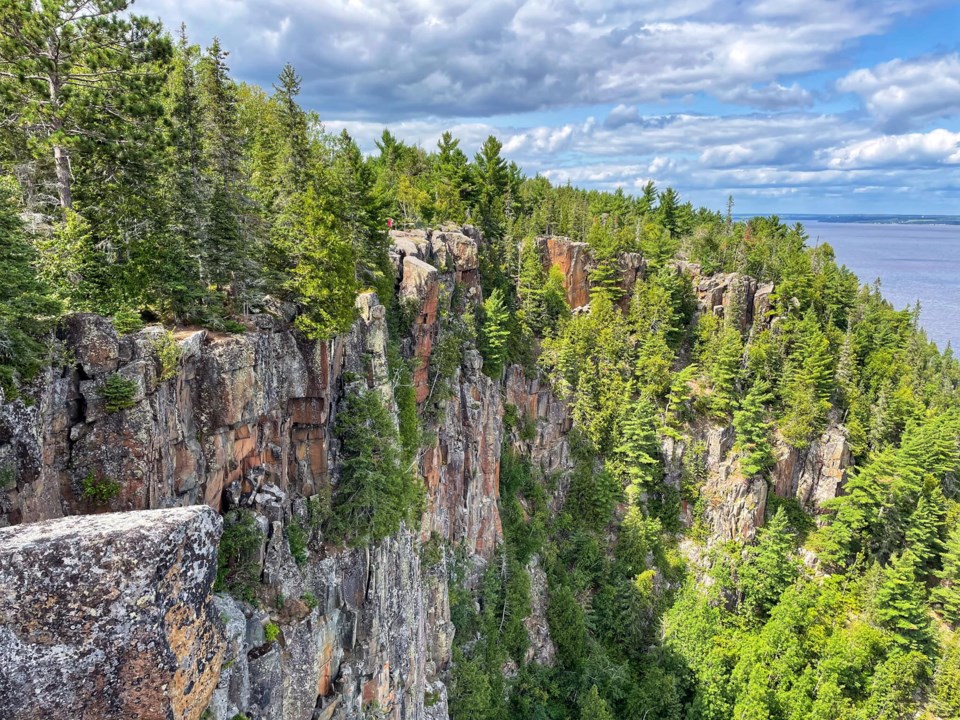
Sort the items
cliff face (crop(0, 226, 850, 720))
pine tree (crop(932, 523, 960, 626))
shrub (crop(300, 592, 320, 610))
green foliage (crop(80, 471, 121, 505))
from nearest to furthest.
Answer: cliff face (crop(0, 226, 850, 720))
green foliage (crop(80, 471, 121, 505))
shrub (crop(300, 592, 320, 610))
pine tree (crop(932, 523, 960, 626))

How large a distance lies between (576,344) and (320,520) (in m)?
38.8

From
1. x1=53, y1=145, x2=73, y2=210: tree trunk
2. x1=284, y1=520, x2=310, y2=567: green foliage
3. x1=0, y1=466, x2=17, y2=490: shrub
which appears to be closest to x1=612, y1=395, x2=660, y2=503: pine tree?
x1=284, y1=520, x2=310, y2=567: green foliage

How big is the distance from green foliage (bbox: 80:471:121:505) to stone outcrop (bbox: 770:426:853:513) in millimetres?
59115

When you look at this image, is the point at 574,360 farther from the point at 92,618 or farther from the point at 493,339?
the point at 92,618

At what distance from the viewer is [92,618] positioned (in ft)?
30.0

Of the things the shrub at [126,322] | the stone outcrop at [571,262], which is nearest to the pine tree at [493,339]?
the stone outcrop at [571,262]

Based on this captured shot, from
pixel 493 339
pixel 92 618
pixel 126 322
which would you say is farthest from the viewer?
pixel 493 339

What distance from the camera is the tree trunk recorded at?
699 inches

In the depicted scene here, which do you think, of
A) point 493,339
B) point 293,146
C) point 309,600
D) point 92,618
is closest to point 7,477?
point 92,618

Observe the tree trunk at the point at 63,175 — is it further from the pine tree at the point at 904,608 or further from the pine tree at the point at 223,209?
the pine tree at the point at 904,608

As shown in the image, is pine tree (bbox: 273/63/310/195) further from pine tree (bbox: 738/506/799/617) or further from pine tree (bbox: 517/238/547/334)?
pine tree (bbox: 738/506/799/617)

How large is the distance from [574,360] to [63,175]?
4597 cm

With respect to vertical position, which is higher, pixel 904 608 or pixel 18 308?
pixel 18 308

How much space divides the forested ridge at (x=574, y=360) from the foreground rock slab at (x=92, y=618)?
5.09 meters
